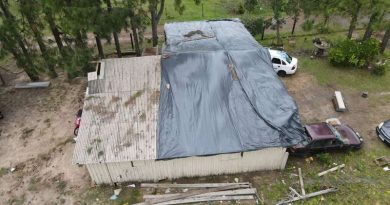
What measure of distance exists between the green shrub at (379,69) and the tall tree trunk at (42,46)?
2035cm

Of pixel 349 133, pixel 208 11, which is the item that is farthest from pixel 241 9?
pixel 349 133

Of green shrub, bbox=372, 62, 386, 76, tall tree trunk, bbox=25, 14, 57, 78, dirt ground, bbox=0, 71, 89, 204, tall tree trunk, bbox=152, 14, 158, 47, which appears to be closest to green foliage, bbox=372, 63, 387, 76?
green shrub, bbox=372, 62, 386, 76

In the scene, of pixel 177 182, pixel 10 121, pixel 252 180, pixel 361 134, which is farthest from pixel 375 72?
pixel 10 121

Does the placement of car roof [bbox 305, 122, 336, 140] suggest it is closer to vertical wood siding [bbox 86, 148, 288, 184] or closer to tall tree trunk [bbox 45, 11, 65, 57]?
vertical wood siding [bbox 86, 148, 288, 184]

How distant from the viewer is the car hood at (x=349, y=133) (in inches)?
590

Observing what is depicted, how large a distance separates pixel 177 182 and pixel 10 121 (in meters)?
10.5

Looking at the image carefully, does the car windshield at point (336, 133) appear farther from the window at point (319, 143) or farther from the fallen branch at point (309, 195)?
the fallen branch at point (309, 195)

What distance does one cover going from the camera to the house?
12898mm

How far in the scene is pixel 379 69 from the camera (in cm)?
1995

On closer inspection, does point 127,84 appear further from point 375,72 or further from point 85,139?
point 375,72

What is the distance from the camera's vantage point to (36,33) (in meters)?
18.2

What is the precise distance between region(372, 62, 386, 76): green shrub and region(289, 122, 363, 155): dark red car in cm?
699

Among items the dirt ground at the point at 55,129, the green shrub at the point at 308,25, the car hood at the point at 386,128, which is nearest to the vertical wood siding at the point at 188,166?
the dirt ground at the point at 55,129

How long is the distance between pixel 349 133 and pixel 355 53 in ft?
24.2
